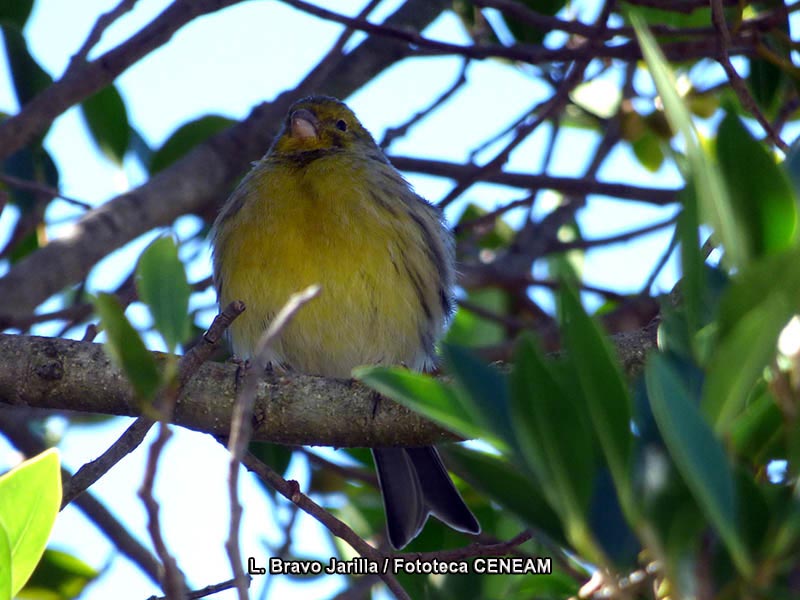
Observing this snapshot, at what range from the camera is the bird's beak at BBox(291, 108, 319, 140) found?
5215 mm

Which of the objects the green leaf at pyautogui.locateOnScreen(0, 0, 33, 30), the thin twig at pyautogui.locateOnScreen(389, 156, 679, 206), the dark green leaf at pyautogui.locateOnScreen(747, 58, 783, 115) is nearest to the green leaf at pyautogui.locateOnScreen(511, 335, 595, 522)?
the thin twig at pyautogui.locateOnScreen(389, 156, 679, 206)

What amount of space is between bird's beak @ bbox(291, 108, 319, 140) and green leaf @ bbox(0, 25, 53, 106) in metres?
1.19

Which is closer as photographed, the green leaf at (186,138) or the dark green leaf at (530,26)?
the dark green leaf at (530,26)

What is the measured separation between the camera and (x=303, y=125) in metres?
5.21

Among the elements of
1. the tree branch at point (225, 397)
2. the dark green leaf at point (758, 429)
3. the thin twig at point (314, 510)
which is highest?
the tree branch at point (225, 397)

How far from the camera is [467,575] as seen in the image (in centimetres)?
310

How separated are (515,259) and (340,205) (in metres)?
1.33

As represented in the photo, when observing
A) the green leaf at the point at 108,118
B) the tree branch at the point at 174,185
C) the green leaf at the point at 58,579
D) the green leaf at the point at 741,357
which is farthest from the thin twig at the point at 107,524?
the green leaf at the point at 741,357

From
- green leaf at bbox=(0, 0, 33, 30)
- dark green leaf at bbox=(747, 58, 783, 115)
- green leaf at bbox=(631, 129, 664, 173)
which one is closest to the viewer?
dark green leaf at bbox=(747, 58, 783, 115)

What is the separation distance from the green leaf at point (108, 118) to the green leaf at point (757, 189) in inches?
154

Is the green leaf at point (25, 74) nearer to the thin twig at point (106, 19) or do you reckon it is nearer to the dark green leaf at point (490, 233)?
the thin twig at point (106, 19)

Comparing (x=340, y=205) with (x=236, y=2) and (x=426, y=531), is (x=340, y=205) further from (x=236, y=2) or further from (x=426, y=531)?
(x=426, y=531)

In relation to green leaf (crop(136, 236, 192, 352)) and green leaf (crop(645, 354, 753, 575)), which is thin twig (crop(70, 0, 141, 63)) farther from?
green leaf (crop(645, 354, 753, 575))

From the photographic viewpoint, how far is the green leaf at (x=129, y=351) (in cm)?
173
